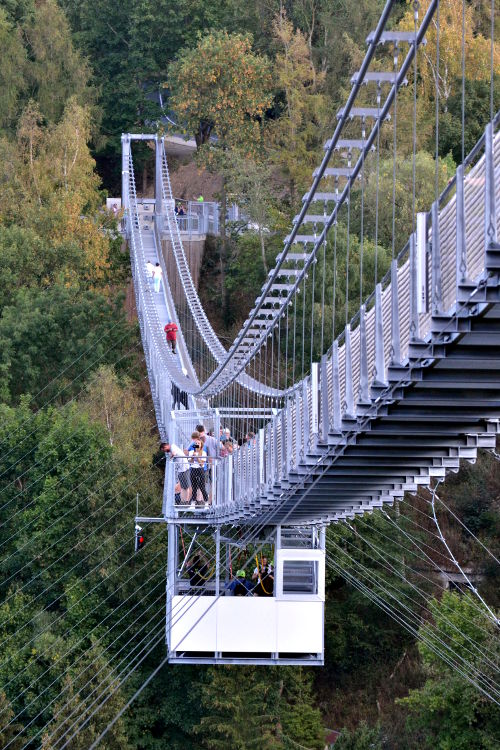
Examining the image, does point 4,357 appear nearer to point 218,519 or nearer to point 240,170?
point 240,170

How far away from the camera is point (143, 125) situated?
4862 centimetres

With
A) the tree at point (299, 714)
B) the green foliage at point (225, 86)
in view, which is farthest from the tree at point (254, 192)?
the tree at point (299, 714)

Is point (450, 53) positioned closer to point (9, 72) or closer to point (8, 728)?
point (9, 72)

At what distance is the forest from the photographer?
91.3 ft

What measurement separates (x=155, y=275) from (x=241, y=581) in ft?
46.9

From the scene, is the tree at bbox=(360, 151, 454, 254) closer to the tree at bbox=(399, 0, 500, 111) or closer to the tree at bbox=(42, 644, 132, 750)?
the tree at bbox=(399, 0, 500, 111)

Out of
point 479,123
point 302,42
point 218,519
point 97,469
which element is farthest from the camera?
point 302,42

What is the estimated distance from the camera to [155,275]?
128 feet

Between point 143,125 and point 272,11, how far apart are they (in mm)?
4861

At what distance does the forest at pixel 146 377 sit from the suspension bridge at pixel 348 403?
6.05 ft

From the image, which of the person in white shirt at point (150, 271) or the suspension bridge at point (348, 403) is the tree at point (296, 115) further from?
the suspension bridge at point (348, 403)

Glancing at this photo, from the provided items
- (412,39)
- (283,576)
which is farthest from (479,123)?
(412,39)

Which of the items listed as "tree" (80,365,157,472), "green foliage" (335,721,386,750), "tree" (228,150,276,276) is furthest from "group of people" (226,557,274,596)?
"tree" (228,150,276,276)

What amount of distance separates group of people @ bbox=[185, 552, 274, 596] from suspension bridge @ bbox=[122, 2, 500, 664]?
0.63 feet
